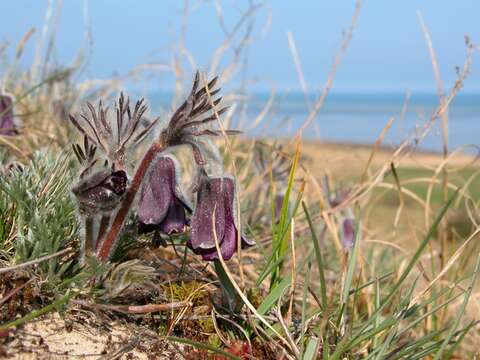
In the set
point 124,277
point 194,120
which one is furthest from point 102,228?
point 194,120

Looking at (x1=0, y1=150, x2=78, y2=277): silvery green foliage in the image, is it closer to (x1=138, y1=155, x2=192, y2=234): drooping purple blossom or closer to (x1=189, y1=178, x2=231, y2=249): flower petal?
(x1=138, y1=155, x2=192, y2=234): drooping purple blossom

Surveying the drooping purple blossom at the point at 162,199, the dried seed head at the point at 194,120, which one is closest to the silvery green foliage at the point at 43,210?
the drooping purple blossom at the point at 162,199

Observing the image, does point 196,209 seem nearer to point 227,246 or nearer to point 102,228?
point 227,246

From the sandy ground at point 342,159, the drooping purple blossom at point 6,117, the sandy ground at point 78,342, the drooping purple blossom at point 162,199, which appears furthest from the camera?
the sandy ground at point 342,159

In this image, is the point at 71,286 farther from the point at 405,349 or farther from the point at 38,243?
the point at 405,349

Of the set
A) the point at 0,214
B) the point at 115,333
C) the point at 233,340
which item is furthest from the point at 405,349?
the point at 0,214

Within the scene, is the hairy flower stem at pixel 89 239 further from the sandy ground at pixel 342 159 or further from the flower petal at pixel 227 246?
the sandy ground at pixel 342 159
